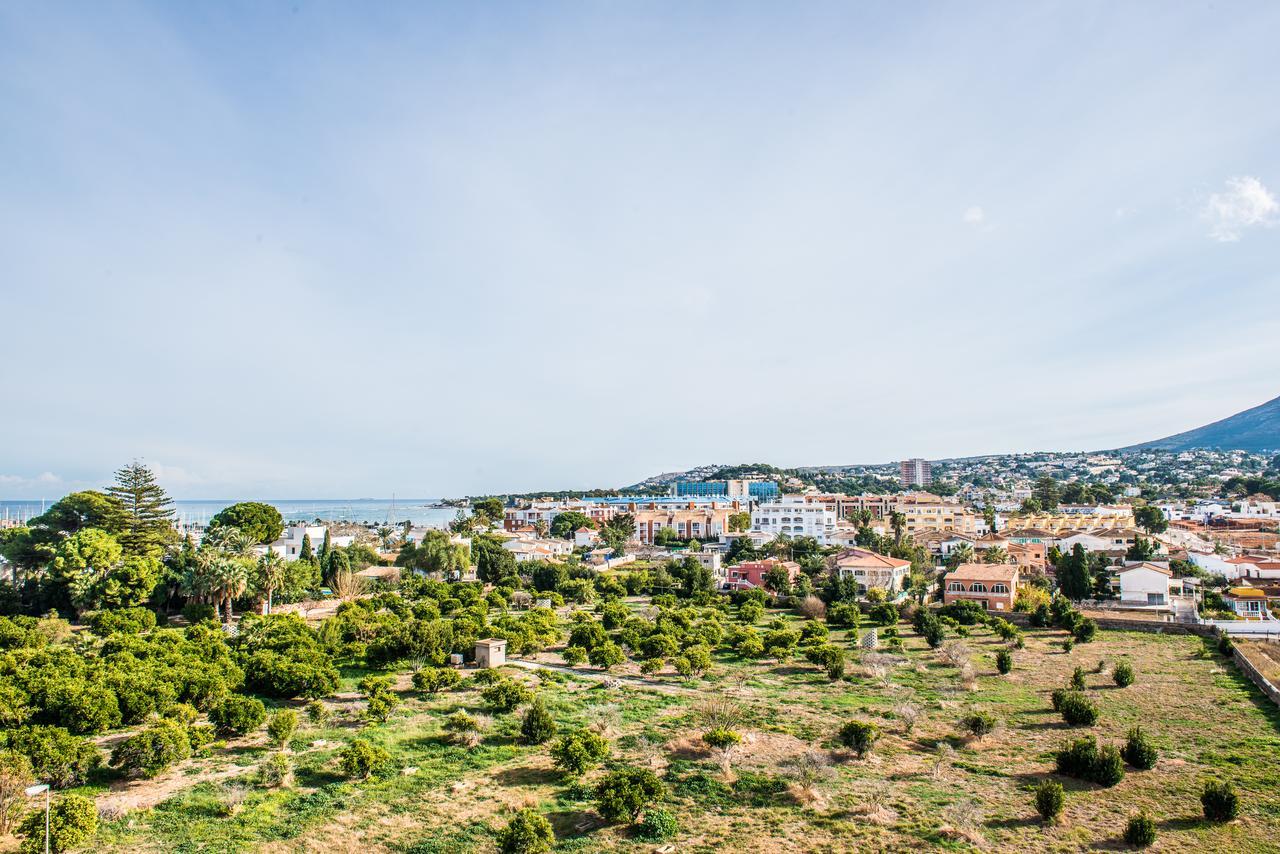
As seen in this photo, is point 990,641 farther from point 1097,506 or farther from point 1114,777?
point 1097,506

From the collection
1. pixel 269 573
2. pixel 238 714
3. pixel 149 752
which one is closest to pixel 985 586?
pixel 238 714

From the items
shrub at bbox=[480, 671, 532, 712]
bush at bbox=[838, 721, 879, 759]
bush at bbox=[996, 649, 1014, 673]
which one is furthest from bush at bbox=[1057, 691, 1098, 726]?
shrub at bbox=[480, 671, 532, 712]

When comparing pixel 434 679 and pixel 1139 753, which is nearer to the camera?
pixel 1139 753

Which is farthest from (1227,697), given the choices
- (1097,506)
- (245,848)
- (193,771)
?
(1097,506)

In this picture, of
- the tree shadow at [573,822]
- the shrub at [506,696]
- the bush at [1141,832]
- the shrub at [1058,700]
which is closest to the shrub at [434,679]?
the shrub at [506,696]

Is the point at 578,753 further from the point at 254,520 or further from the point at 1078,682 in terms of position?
the point at 254,520

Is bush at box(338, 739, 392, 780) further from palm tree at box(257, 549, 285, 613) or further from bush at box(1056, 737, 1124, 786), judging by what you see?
palm tree at box(257, 549, 285, 613)

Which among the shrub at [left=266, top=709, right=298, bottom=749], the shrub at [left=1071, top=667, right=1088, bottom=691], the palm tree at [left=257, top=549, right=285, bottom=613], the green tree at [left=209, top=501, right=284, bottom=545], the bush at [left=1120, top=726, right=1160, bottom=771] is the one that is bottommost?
the shrub at [left=1071, top=667, right=1088, bottom=691]
